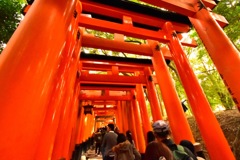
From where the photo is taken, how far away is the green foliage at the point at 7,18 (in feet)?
13.7

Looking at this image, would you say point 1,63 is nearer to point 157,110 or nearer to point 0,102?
point 0,102

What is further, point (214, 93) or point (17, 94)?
point (214, 93)

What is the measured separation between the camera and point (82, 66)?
21.6ft

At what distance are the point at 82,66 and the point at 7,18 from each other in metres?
2.92

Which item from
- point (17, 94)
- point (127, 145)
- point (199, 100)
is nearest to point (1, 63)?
point (17, 94)

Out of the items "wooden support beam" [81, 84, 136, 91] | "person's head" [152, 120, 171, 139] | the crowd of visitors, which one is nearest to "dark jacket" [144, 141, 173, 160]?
the crowd of visitors

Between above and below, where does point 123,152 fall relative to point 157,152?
above

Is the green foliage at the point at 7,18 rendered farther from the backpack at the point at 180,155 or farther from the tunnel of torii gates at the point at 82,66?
the backpack at the point at 180,155

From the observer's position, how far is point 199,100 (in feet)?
12.0

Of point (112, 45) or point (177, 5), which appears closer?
point (177, 5)

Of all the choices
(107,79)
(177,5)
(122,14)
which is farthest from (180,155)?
(107,79)

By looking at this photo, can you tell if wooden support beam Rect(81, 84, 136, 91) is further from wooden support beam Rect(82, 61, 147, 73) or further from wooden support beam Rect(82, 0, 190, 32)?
wooden support beam Rect(82, 0, 190, 32)

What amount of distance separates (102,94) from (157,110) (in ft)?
Answer: 14.7

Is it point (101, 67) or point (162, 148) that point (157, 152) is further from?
point (101, 67)
